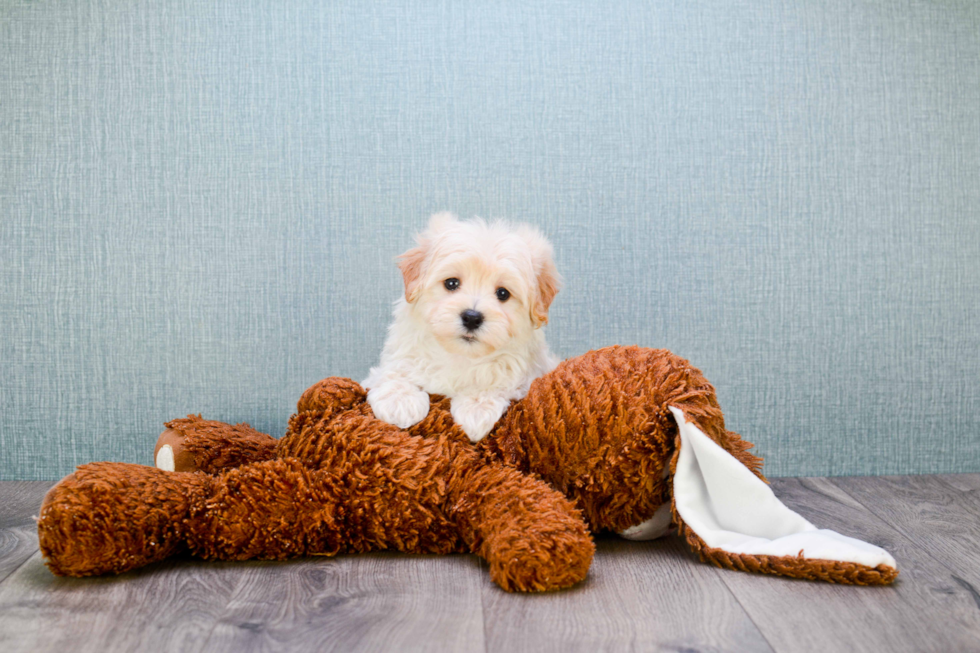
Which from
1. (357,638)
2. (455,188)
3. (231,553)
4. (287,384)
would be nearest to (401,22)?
(455,188)

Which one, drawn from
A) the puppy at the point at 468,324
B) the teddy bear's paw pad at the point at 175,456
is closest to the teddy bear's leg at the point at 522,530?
the puppy at the point at 468,324

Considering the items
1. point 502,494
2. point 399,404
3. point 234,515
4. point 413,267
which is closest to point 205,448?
point 234,515

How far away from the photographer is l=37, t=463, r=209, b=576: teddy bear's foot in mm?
1320

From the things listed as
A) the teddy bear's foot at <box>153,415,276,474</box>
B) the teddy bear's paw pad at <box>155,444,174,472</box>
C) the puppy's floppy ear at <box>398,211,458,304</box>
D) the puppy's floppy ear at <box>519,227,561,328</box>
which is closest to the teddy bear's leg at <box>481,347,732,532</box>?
the puppy's floppy ear at <box>519,227,561,328</box>

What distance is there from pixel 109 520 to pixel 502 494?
2.22 ft

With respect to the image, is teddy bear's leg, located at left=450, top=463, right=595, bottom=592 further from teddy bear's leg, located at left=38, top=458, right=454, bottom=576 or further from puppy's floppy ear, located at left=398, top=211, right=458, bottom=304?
puppy's floppy ear, located at left=398, top=211, right=458, bottom=304

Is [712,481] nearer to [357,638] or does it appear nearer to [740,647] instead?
[740,647]

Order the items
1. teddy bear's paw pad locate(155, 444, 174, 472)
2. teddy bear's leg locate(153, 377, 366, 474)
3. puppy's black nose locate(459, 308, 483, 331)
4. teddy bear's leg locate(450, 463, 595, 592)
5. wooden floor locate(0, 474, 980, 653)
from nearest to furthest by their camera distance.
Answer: wooden floor locate(0, 474, 980, 653) < teddy bear's leg locate(450, 463, 595, 592) < puppy's black nose locate(459, 308, 483, 331) < teddy bear's leg locate(153, 377, 366, 474) < teddy bear's paw pad locate(155, 444, 174, 472)

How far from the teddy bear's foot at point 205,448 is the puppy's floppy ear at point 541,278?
0.72 m

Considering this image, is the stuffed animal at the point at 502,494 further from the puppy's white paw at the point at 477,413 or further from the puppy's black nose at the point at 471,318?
the puppy's black nose at the point at 471,318

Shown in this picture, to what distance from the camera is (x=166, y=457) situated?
1.75 m

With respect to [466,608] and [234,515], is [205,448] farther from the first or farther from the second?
[466,608]

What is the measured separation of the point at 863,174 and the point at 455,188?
1170mm

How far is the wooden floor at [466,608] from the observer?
117 cm
